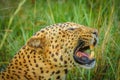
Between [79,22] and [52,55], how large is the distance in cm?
171

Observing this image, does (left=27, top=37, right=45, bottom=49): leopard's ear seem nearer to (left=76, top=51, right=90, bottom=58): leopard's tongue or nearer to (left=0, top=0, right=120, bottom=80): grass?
(left=0, top=0, right=120, bottom=80): grass

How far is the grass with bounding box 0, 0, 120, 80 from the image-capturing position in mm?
6527

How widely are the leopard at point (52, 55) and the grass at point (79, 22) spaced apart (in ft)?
0.74

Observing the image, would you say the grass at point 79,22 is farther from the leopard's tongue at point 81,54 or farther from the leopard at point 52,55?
the leopard's tongue at point 81,54

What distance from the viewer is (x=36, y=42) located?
5645mm

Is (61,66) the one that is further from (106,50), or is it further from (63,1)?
(63,1)

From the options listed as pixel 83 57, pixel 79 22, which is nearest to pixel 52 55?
pixel 83 57

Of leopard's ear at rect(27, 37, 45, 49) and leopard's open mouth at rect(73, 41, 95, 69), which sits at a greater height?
leopard's ear at rect(27, 37, 45, 49)

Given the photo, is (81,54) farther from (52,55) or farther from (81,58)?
(52,55)

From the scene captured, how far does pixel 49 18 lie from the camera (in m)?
7.56

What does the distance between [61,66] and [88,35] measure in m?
0.41

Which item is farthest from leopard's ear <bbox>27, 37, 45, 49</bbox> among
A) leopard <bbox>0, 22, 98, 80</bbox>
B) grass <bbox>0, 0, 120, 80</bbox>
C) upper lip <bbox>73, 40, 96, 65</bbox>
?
upper lip <bbox>73, 40, 96, 65</bbox>

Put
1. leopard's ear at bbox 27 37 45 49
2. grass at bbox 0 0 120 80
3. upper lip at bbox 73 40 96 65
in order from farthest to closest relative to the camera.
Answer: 1. grass at bbox 0 0 120 80
2. upper lip at bbox 73 40 96 65
3. leopard's ear at bbox 27 37 45 49

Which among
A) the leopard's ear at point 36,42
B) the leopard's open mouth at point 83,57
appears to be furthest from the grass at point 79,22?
the leopard's open mouth at point 83,57
